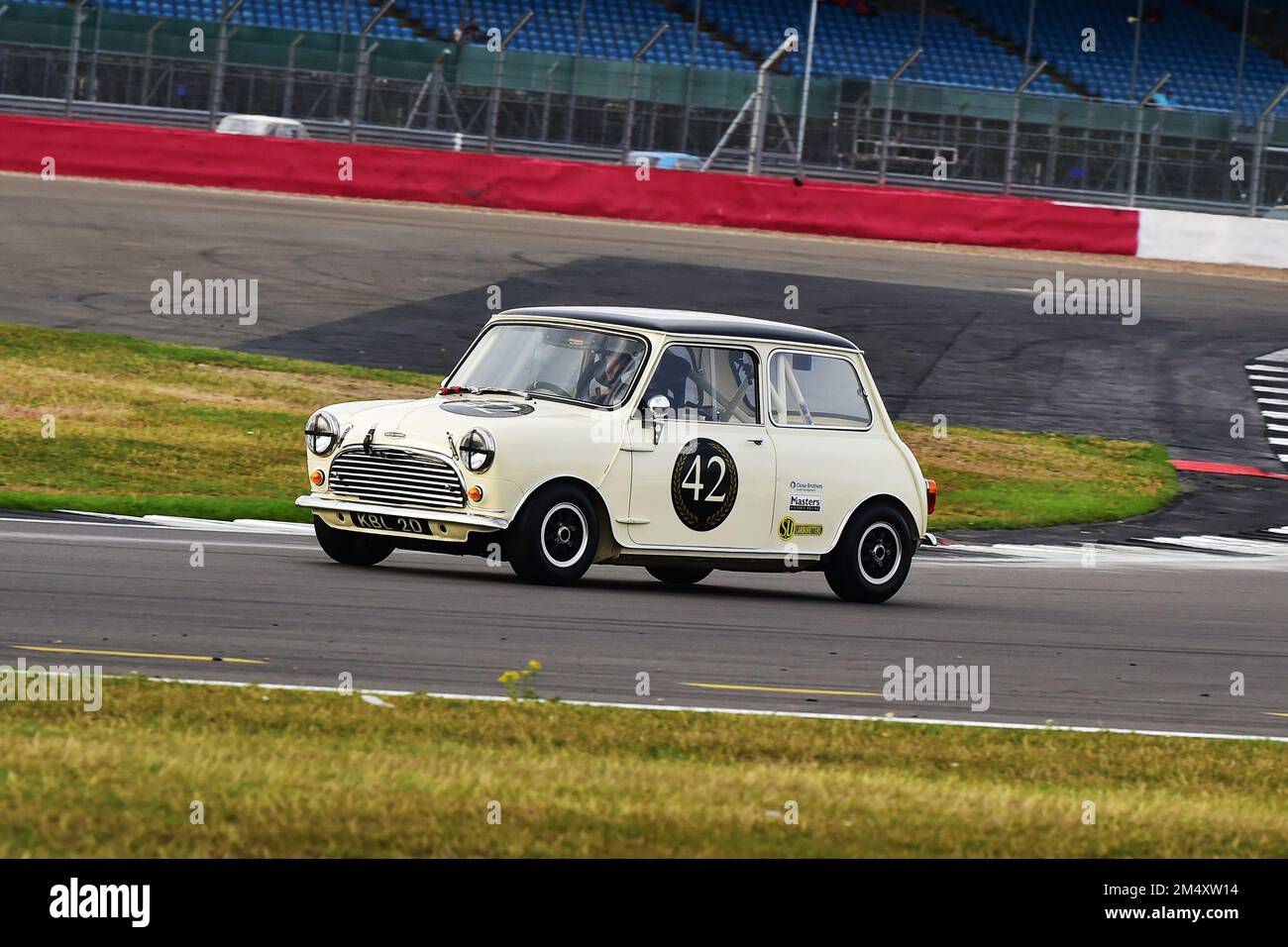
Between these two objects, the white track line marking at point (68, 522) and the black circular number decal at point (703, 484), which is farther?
the white track line marking at point (68, 522)

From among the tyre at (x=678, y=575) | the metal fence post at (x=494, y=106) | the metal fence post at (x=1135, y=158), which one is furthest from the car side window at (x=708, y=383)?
the metal fence post at (x=1135, y=158)

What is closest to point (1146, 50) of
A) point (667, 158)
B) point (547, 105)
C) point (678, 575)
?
point (667, 158)

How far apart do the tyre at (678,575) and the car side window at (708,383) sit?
156cm

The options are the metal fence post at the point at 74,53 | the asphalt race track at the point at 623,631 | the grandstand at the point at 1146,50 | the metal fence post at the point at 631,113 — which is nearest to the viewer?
the asphalt race track at the point at 623,631

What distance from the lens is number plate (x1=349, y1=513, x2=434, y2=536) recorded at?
37.4 ft

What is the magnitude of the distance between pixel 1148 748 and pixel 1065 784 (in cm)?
103

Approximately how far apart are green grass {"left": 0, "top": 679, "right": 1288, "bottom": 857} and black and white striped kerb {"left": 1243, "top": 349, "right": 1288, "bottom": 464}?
1778 centimetres

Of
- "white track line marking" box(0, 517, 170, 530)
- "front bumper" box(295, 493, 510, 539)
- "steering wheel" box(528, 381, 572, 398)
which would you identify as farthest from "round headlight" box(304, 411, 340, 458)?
"white track line marking" box(0, 517, 170, 530)

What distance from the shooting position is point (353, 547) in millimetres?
12445

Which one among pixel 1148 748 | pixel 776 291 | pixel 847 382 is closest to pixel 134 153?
pixel 776 291

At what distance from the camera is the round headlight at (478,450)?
11.2 m

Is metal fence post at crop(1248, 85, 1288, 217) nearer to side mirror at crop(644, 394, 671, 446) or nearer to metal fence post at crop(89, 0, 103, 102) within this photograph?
metal fence post at crop(89, 0, 103, 102)

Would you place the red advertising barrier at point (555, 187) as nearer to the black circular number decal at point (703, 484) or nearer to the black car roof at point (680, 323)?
the black car roof at point (680, 323)
